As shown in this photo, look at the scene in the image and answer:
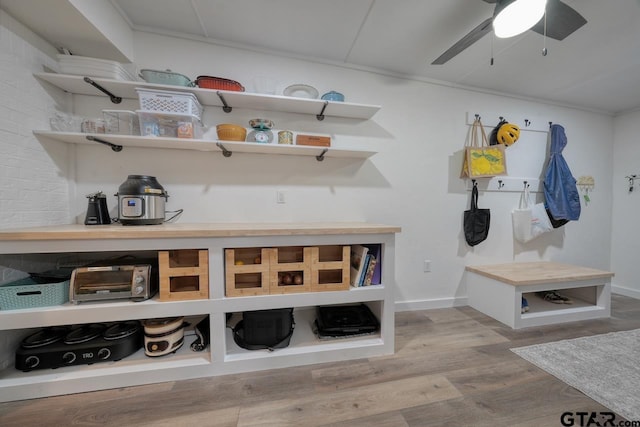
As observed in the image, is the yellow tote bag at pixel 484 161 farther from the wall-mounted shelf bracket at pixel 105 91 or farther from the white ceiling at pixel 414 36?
the wall-mounted shelf bracket at pixel 105 91

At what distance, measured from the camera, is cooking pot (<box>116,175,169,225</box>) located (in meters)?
1.38

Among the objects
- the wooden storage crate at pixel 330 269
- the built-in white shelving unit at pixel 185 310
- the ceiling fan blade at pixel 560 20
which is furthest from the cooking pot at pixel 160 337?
the ceiling fan blade at pixel 560 20

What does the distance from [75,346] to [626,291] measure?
212 inches

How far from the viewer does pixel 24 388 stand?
1.16 meters

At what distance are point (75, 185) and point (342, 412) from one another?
2.34 metres

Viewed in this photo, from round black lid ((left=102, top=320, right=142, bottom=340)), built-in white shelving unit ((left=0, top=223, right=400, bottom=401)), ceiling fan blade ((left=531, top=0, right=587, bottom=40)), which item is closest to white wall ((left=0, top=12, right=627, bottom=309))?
built-in white shelving unit ((left=0, top=223, right=400, bottom=401))

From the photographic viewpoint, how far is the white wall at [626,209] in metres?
2.67

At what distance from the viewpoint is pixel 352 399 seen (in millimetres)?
1198

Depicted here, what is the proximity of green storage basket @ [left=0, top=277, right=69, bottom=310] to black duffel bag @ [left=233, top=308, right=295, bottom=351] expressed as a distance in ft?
3.26

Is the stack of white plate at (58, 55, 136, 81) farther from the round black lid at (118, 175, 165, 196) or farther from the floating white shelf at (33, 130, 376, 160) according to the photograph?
the round black lid at (118, 175, 165, 196)

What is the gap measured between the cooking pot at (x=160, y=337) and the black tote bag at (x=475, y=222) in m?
2.71

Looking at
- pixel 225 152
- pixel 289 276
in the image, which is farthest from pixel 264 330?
pixel 225 152

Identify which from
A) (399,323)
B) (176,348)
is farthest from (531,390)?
(176,348)

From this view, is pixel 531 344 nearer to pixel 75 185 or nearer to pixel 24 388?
pixel 24 388
